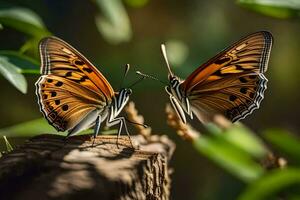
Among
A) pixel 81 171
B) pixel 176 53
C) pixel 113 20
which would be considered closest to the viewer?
pixel 81 171

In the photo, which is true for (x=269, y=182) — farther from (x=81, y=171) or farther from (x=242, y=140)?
(x=81, y=171)

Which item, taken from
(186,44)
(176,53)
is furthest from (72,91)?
(186,44)

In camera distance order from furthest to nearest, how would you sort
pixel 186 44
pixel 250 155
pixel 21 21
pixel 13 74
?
pixel 186 44, pixel 21 21, pixel 13 74, pixel 250 155

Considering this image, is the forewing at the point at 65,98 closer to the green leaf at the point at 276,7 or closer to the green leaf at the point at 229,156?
the green leaf at the point at 276,7

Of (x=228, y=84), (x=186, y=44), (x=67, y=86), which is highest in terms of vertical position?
(x=67, y=86)

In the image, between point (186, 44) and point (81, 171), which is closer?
point (81, 171)

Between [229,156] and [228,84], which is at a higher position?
[229,156]
